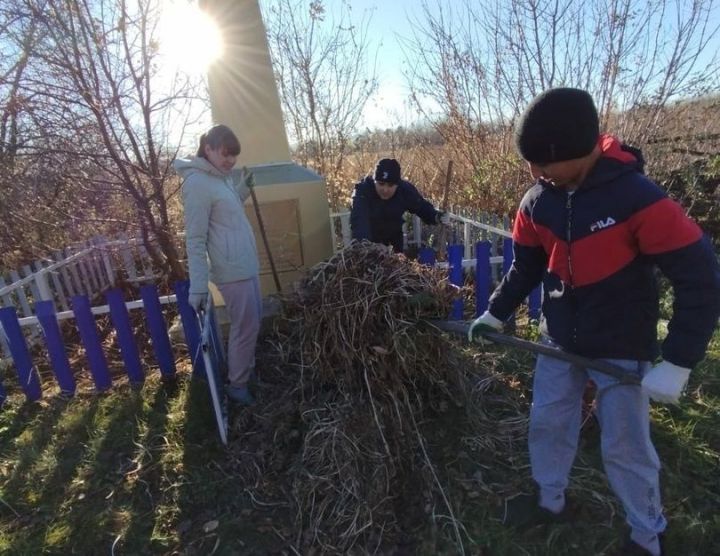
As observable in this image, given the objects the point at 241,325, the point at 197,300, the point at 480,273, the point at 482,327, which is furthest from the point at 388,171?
the point at 482,327

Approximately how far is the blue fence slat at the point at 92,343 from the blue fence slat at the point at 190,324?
65 centimetres

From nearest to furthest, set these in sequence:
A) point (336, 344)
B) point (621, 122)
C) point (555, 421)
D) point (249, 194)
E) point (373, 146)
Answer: point (555, 421) < point (336, 344) < point (249, 194) < point (621, 122) < point (373, 146)

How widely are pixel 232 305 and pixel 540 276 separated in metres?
1.94

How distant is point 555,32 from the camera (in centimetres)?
632

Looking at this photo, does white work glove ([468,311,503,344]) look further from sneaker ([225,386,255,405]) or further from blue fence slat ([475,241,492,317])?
blue fence slat ([475,241,492,317])

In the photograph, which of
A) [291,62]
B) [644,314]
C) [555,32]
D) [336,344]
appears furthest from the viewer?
[291,62]

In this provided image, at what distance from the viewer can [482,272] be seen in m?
4.01

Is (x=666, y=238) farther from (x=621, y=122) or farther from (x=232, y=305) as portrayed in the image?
(x=621, y=122)

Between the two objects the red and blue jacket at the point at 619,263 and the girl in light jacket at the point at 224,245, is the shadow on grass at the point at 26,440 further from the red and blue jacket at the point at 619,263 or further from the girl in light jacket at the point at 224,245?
the red and blue jacket at the point at 619,263

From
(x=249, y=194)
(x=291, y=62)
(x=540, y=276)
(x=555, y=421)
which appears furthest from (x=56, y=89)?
(x=291, y=62)

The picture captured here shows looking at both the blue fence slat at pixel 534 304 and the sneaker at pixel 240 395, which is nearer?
the sneaker at pixel 240 395

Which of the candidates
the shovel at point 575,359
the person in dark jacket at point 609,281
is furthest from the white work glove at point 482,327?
the person in dark jacket at point 609,281

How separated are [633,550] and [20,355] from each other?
162 inches

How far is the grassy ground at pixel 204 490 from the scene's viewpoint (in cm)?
208
